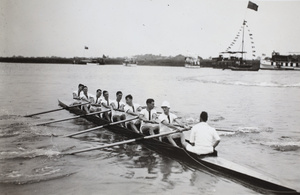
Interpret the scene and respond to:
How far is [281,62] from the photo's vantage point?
35500mm

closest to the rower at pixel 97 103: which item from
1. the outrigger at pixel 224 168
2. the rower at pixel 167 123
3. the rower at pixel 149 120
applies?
the rower at pixel 149 120

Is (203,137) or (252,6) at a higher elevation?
(252,6)

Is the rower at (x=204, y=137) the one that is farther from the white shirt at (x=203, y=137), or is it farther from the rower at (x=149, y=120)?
the rower at (x=149, y=120)

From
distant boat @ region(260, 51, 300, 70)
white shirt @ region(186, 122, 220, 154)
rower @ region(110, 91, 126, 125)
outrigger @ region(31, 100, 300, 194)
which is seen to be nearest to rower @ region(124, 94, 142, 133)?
rower @ region(110, 91, 126, 125)

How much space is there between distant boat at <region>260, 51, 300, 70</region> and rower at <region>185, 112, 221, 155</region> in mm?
28212

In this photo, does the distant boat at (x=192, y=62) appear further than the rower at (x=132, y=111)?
Yes

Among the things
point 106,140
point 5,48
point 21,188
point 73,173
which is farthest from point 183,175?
point 5,48

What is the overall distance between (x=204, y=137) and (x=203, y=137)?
0.06 feet

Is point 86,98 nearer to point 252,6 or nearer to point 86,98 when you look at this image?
point 86,98

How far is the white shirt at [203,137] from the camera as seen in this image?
5.19m

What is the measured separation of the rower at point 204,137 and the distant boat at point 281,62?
28.2 metres

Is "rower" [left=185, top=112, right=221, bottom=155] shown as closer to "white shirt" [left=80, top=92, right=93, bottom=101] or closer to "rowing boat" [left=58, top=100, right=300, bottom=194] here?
"rowing boat" [left=58, top=100, right=300, bottom=194]

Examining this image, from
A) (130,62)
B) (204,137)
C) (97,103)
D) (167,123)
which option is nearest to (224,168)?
(204,137)

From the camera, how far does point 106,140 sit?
8242 millimetres
